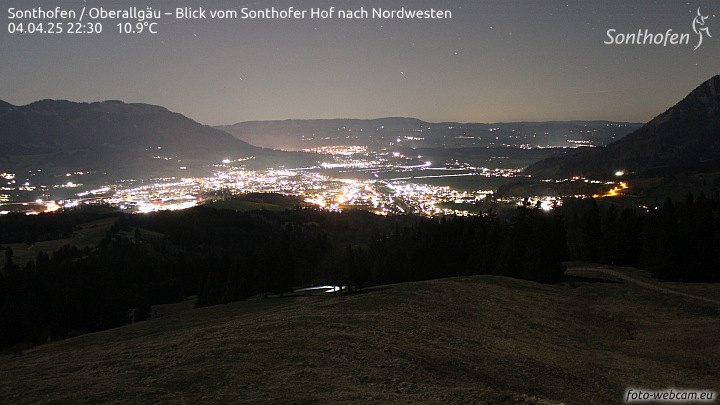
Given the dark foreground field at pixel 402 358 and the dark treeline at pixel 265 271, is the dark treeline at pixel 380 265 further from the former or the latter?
the dark foreground field at pixel 402 358

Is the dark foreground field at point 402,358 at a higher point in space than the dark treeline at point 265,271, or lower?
higher

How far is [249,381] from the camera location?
A: 46.5 ft

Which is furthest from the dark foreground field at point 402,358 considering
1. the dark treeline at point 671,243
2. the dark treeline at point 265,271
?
the dark treeline at point 671,243

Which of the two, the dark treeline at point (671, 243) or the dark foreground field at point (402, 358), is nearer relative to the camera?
the dark foreground field at point (402, 358)

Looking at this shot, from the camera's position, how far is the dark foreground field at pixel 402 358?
13.7 meters

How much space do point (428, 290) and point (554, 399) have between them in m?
18.1

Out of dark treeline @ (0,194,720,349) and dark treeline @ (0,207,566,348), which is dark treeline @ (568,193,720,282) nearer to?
dark treeline @ (0,194,720,349)

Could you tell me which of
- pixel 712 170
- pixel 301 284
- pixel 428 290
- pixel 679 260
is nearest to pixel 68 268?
pixel 301 284

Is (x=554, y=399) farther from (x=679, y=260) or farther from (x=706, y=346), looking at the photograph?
(x=679, y=260)

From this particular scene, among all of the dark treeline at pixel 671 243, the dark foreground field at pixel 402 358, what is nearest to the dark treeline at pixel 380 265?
the dark treeline at pixel 671 243

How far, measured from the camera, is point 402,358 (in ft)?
56.5

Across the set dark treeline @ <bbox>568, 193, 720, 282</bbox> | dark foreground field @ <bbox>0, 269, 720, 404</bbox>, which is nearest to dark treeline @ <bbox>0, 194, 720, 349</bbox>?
dark treeline @ <bbox>568, 193, 720, 282</bbox>

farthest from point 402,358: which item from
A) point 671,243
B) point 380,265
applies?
point 671,243

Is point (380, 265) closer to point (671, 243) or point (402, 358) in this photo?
point (671, 243)
